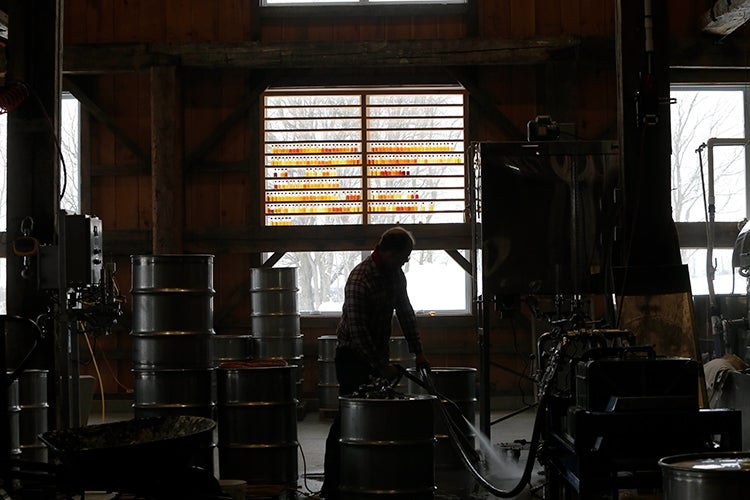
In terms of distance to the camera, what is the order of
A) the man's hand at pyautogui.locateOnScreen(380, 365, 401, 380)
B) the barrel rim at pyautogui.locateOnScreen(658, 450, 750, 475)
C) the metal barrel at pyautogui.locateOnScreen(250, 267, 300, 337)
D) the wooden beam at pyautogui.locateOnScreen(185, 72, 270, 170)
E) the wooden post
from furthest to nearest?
the wooden beam at pyautogui.locateOnScreen(185, 72, 270, 170) → the wooden post → the metal barrel at pyautogui.locateOnScreen(250, 267, 300, 337) → the man's hand at pyautogui.locateOnScreen(380, 365, 401, 380) → the barrel rim at pyautogui.locateOnScreen(658, 450, 750, 475)

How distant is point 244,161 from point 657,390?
26.7 feet

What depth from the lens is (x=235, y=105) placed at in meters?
11.9

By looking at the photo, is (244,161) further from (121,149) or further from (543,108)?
(543,108)

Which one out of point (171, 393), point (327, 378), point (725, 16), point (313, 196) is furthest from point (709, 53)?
point (171, 393)

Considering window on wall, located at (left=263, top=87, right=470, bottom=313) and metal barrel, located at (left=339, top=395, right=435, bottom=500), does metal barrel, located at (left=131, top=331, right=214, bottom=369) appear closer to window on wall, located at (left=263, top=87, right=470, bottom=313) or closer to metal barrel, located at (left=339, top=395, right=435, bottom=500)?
metal barrel, located at (left=339, top=395, right=435, bottom=500)

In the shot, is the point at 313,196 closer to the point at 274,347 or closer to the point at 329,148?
the point at 329,148

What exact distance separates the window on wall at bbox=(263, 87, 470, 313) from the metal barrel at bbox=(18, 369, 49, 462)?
5.57 m

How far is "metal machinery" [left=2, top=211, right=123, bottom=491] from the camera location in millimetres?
6473

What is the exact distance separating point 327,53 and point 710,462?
26.5 ft

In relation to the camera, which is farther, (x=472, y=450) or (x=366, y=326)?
(x=472, y=450)

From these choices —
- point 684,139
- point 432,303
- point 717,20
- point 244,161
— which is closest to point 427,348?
point 432,303

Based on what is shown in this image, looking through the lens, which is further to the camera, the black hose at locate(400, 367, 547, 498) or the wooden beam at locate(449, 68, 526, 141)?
the wooden beam at locate(449, 68, 526, 141)

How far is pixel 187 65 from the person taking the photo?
11117 mm

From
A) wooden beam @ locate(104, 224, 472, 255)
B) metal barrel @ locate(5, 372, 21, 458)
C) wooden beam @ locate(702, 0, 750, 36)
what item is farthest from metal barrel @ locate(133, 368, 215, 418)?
wooden beam @ locate(702, 0, 750, 36)
